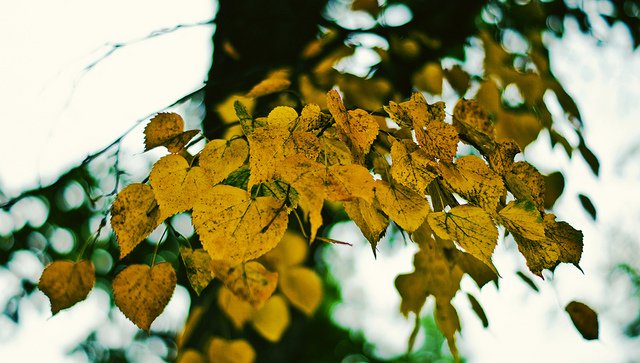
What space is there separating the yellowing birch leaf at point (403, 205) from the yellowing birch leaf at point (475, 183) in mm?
34

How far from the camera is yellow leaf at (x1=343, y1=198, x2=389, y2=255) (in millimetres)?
469

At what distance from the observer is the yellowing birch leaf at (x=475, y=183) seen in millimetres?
464

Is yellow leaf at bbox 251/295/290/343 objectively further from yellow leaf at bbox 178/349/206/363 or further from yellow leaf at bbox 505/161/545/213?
yellow leaf at bbox 505/161/545/213

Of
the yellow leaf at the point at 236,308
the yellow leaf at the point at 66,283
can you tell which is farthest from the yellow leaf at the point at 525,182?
the yellow leaf at the point at 236,308

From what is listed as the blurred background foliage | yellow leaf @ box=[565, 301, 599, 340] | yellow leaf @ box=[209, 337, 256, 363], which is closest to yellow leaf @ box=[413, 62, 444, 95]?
the blurred background foliage

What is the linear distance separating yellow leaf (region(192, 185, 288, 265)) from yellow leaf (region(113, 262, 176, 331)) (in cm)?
14

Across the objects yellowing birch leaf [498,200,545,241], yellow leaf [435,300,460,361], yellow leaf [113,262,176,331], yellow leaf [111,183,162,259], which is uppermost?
yellow leaf [111,183,162,259]

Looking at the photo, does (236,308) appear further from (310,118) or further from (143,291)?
(310,118)

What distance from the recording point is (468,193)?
0.46 m

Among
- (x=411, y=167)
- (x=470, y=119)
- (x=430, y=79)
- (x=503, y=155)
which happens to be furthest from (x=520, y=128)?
(x=411, y=167)

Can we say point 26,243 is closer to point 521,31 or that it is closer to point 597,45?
point 521,31

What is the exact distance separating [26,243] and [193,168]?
94.7 inches

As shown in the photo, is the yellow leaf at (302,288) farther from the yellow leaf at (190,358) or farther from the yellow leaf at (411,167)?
the yellow leaf at (411,167)

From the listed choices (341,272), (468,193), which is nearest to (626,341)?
(341,272)
